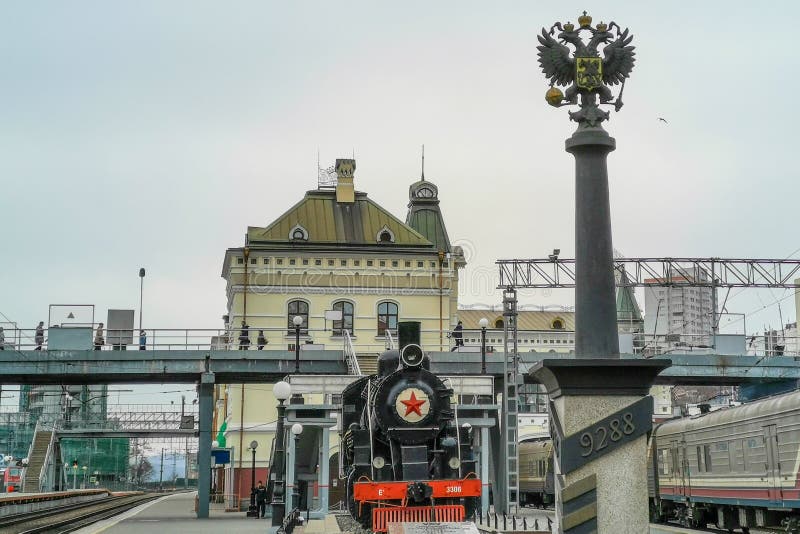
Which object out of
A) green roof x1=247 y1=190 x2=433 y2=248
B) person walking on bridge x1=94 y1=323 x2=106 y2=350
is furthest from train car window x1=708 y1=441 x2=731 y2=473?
green roof x1=247 y1=190 x2=433 y2=248

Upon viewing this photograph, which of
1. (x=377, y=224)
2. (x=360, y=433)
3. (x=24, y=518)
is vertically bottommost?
(x=24, y=518)

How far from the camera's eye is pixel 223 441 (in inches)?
2076

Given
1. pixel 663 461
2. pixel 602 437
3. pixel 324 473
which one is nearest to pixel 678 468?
pixel 663 461

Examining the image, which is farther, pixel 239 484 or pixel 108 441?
pixel 108 441

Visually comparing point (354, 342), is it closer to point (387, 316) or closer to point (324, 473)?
point (387, 316)

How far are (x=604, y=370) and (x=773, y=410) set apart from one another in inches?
453

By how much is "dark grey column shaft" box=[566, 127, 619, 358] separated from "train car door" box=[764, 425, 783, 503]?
1098 centimetres

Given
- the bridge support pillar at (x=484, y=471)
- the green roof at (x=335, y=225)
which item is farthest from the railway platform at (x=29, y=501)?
the bridge support pillar at (x=484, y=471)

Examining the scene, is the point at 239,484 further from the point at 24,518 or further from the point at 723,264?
the point at 723,264

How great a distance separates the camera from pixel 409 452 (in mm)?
24922

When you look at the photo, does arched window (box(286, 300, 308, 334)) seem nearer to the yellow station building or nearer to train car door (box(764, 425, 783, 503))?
the yellow station building

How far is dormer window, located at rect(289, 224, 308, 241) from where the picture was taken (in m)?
53.4

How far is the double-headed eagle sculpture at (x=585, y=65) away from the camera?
1336 centimetres

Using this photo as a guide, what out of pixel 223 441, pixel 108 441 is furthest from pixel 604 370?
pixel 108 441
